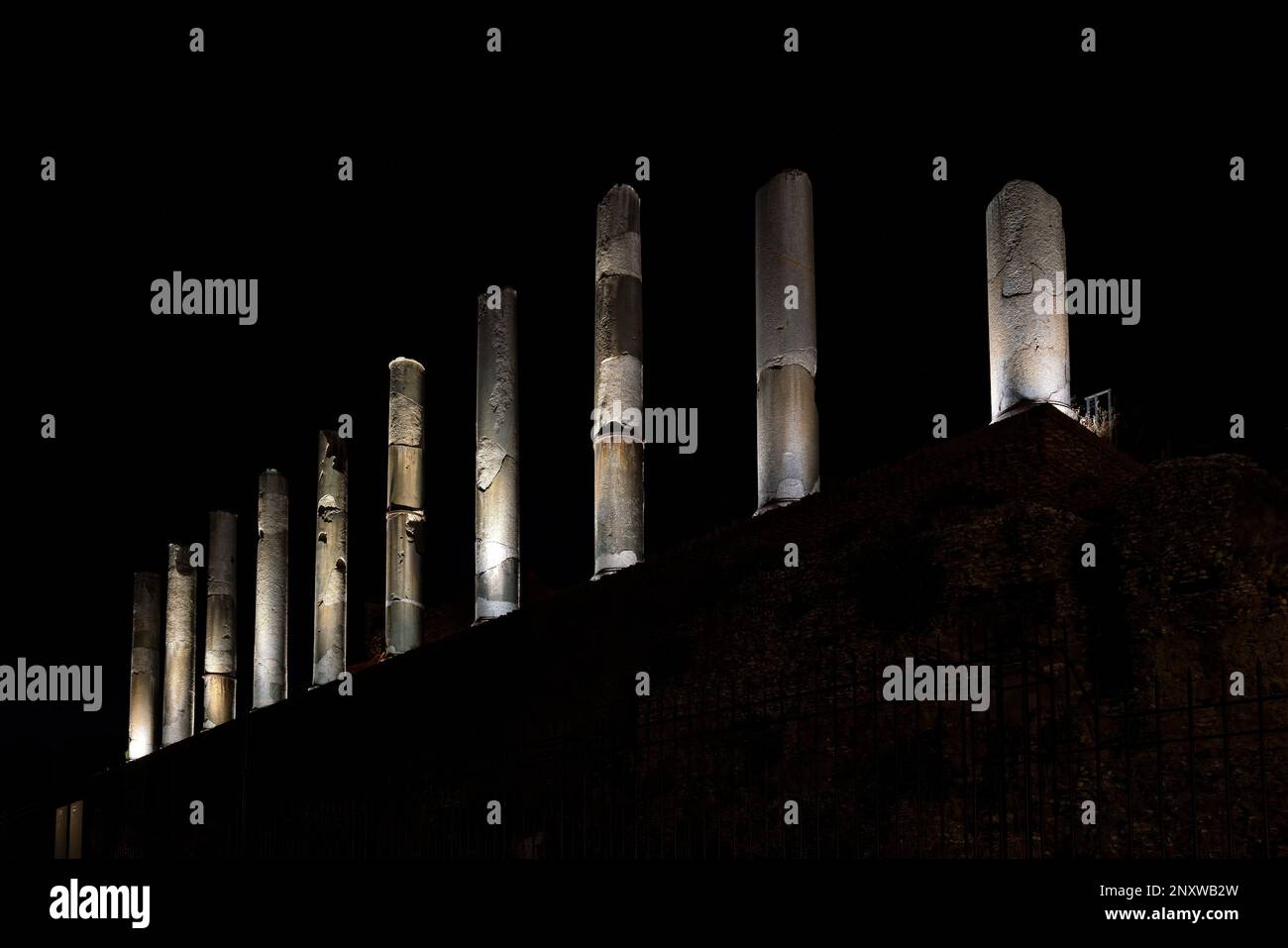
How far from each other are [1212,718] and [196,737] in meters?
17.9

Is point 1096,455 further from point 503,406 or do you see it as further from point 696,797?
point 503,406

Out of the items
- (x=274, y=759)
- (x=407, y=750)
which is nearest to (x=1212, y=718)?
(x=407, y=750)

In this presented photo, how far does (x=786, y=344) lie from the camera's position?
1417cm

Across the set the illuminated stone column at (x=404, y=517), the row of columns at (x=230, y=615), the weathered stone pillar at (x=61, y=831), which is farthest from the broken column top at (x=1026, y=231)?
the weathered stone pillar at (x=61, y=831)

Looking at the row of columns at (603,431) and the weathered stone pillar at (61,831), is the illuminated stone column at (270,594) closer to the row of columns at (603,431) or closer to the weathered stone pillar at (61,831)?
the row of columns at (603,431)

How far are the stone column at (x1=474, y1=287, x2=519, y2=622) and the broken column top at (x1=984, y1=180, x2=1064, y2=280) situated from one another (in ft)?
26.9

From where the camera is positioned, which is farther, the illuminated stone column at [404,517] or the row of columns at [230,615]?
the row of columns at [230,615]

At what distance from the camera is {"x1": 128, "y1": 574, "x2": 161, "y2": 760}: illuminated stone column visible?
96.1ft

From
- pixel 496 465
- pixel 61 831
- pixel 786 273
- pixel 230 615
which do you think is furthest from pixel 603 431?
pixel 61 831

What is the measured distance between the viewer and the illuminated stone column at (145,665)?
96.1ft

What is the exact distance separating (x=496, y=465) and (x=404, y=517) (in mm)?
2457

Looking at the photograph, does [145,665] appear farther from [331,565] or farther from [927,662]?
[927,662]

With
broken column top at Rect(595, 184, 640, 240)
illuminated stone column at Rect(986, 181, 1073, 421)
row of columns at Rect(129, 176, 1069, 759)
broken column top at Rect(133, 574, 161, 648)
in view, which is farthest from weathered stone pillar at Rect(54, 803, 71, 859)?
illuminated stone column at Rect(986, 181, 1073, 421)

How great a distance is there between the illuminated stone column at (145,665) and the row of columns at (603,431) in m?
1.63
